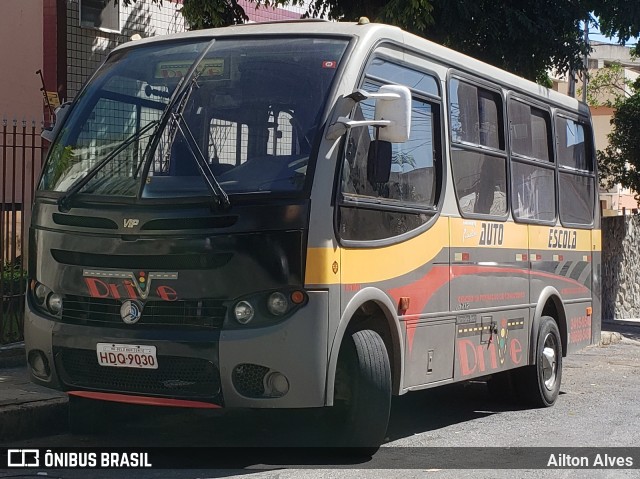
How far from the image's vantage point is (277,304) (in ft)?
21.0

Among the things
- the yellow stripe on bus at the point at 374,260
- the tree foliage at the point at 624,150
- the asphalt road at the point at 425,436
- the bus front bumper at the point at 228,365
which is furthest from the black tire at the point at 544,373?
the tree foliage at the point at 624,150

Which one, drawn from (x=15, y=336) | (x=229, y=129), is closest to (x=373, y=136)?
(x=229, y=129)

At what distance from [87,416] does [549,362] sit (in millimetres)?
4387

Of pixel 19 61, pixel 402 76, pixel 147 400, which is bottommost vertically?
pixel 147 400

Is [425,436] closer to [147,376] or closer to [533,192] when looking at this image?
[147,376]

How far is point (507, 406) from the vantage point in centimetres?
1022

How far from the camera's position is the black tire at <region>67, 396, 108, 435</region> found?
26.2 feet

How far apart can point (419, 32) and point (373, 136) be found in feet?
22.1

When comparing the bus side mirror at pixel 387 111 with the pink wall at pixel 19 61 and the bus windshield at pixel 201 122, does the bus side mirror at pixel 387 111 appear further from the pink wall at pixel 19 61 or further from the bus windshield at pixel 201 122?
the pink wall at pixel 19 61

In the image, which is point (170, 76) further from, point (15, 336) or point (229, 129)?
point (15, 336)

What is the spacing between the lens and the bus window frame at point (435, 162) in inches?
264

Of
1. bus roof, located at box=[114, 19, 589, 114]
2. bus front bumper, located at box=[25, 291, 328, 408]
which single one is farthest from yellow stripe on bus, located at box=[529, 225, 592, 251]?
bus front bumper, located at box=[25, 291, 328, 408]

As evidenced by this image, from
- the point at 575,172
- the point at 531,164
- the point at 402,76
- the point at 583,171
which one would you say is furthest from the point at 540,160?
the point at 402,76

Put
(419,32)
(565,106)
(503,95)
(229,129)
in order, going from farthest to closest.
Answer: (419,32)
(565,106)
(503,95)
(229,129)
